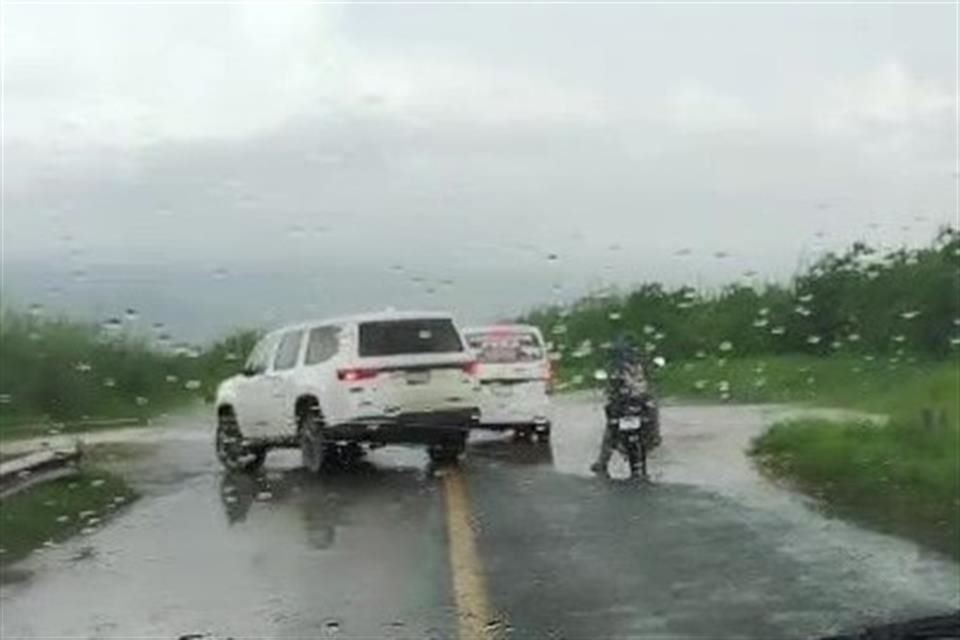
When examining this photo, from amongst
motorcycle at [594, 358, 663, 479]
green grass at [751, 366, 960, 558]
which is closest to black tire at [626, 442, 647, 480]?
motorcycle at [594, 358, 663, 479]

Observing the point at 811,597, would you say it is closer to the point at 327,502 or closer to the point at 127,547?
the point at 327,502

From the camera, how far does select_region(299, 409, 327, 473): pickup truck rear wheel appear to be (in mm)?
7430

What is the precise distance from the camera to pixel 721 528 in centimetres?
770

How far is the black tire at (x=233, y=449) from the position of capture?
723 centimetres

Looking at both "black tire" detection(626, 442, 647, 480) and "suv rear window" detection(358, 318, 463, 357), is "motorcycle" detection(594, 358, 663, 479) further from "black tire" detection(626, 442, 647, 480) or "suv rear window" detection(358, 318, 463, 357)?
"suv rear window" detection(358, 318, 463, 357)

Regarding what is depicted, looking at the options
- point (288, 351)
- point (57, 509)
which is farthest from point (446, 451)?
point (57, 509)

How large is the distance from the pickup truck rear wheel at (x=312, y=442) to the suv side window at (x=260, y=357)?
1.08 ft

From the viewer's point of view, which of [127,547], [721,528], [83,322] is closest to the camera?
[83,322]

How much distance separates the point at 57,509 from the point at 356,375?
3.21ft

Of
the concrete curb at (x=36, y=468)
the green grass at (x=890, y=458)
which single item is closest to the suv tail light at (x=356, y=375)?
the concrete curb at (x=36, y=468)

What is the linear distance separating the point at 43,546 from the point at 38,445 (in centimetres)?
42

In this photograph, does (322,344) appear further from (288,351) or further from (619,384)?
(619,384)

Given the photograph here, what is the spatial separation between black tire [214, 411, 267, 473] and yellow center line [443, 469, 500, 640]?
60cm

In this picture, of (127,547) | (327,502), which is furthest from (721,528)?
(127,547)
